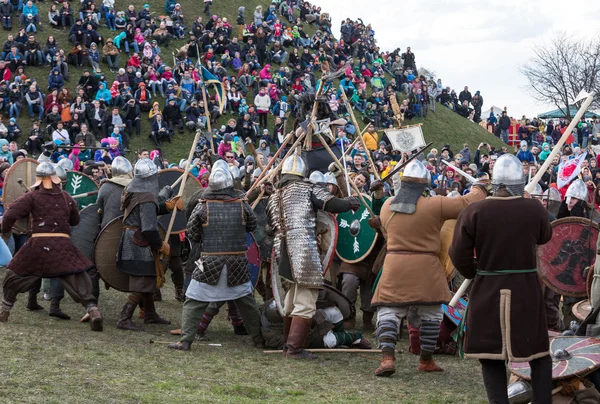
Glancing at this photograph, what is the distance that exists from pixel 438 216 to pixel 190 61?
20.6 meters

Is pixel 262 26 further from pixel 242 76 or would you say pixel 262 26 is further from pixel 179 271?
pixel 179 271

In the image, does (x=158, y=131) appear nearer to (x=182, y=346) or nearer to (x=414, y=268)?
(x=182, y=346)

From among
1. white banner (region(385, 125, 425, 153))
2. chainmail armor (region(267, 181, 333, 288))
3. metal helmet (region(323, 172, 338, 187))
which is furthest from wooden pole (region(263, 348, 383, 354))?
white banner (region(385, 125, 425, 153))

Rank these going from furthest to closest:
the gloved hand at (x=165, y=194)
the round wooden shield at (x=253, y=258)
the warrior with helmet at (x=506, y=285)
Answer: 1. the gloved hand at (x=165, y=194)
2. the round wooden shield at (x=253, y=258)
3. the warrior with helmet at (x=506, y=285)

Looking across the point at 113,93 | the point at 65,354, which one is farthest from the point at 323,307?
the point at 113,93

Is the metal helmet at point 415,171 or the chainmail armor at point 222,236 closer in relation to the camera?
the metal helmet at point 415,171

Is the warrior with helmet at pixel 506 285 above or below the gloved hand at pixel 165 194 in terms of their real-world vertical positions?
below

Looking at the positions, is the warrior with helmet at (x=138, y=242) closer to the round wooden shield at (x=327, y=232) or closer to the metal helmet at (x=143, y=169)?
the metal helmet at (x=143, y=169)

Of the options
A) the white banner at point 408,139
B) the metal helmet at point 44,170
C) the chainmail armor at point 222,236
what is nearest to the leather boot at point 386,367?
the chainmail armor at point 222,236

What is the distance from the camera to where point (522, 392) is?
5.43 metres

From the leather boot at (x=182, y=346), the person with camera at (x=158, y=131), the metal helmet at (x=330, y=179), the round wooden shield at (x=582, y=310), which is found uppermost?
the person with camera at (x=158, y=131)

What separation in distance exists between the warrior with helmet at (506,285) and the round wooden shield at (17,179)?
611 centimetres

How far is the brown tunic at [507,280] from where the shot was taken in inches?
198

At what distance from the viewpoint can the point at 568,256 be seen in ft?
23.0
